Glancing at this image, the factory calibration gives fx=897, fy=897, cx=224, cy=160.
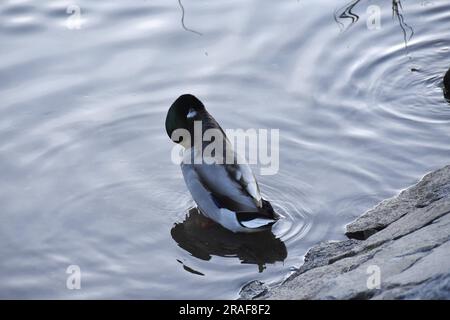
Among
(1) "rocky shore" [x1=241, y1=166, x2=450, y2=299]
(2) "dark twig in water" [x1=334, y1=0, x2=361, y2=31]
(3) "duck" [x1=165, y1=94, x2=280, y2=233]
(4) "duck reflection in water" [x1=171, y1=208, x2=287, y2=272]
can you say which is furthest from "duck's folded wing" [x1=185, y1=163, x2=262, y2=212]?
(2) "dark twig in water" [x1=334, y1=0, x2=361, y2=31]

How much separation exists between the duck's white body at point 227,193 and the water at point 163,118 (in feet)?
0.56

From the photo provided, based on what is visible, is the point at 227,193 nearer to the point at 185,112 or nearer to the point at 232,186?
the point at 232,186

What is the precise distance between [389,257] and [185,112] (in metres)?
2.66

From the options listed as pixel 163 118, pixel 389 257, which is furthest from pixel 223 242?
pixel 389 257

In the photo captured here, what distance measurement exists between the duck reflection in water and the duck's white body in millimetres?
93

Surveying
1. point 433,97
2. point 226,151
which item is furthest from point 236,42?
point 226,151

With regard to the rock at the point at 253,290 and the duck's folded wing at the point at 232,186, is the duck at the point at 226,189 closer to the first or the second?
the duck's folded wing at the point at 232,186

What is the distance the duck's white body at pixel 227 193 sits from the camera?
20.6ft

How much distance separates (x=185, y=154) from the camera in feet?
22.2

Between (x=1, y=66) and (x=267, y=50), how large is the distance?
2.58 meters
